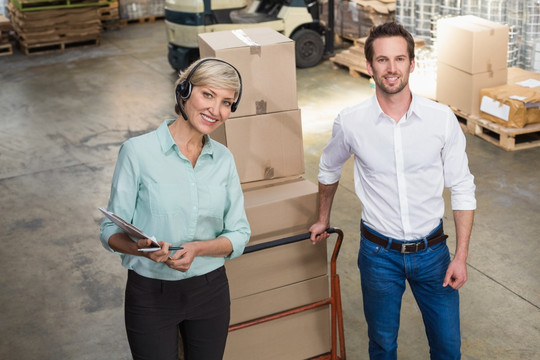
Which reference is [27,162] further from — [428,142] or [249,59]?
[428,142]

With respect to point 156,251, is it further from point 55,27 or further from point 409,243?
point 55,27

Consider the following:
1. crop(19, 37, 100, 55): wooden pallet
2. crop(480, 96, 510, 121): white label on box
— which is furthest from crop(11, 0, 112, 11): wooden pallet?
crop(480, 96, 510, 121): white label on box

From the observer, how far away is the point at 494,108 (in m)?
7.32

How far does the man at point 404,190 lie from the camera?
2945 mm

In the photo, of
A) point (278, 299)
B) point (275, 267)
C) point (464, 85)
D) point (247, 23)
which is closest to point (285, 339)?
point (278, 299)

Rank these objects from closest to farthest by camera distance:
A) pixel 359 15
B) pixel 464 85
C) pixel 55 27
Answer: pixel 464 85 → pixel 359 15 → pixel 55 27

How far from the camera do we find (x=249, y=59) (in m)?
3.47

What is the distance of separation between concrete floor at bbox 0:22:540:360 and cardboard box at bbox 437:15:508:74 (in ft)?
2.73

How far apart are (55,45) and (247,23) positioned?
5.11m

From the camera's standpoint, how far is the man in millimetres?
2945

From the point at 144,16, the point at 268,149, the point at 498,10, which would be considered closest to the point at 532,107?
the point at 498,10

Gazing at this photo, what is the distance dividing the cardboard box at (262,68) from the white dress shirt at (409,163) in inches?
22.6

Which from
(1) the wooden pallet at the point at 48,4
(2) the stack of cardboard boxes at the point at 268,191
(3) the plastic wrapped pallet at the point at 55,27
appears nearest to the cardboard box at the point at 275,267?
(2) the stack of cardboard boxes at the point at 268,191

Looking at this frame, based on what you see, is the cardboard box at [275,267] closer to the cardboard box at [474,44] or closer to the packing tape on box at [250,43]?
the packing tape on box at [250,43]
